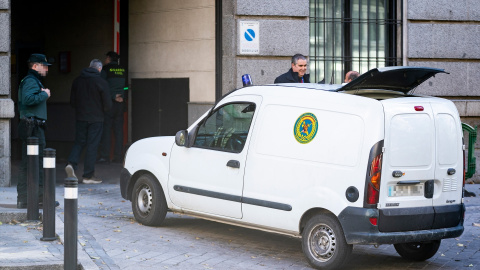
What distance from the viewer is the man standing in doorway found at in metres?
15.9

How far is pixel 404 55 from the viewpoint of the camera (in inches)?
576

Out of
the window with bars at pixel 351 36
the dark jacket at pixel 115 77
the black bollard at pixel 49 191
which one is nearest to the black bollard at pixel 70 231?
the black bollard at pixel 49 191

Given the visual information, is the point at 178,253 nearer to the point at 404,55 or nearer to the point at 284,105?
the point at 284,105

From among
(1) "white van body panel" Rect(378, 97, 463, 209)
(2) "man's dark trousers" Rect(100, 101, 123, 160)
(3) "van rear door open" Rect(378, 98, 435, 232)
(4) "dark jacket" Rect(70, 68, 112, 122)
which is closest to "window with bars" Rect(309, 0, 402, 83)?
(4) "dark jacket" Rect(70, 68, 112, 122)

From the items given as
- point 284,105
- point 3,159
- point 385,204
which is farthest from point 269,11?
point 385,204

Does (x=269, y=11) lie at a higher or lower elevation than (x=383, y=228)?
higher

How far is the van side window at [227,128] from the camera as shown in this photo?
28.6 feet

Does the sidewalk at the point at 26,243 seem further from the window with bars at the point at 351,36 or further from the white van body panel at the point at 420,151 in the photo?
the window with bars at the point at 351,36

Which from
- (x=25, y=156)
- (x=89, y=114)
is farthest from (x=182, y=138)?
(x=89, y=114)

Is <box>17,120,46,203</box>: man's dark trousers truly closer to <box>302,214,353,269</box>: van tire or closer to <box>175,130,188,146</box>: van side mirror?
<box>175,130,188,146</box>: van side mirror

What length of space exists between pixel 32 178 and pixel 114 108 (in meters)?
6.95

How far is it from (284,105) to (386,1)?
7.14 meters

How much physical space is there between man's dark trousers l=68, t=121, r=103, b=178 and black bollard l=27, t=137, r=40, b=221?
391 cm

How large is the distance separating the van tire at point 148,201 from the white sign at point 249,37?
449 cm
